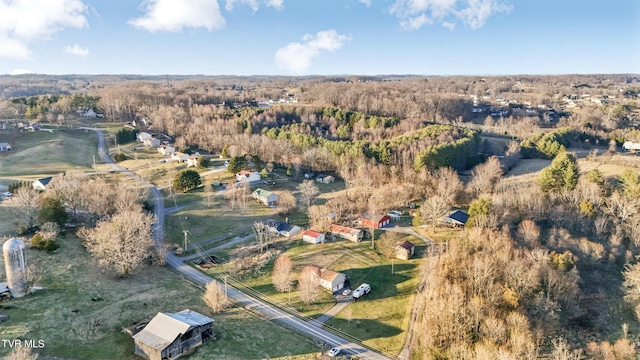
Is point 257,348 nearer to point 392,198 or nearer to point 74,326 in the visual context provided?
point 74,326

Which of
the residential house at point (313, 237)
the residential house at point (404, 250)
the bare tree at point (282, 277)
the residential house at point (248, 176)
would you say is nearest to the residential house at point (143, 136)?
the residential house at point (248, 176)

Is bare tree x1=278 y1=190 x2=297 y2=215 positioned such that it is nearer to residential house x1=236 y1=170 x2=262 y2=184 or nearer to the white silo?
residential house x1=236 y1=170 x2=262 y2=184

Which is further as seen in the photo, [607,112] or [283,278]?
[607,112]

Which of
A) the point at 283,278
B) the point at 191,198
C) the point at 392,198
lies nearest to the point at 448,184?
the point at 392,198

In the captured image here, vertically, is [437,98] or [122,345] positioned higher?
[437,98]

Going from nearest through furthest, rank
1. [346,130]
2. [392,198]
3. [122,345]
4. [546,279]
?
[122,345]
[546,279]
[392,198]
[346,130]

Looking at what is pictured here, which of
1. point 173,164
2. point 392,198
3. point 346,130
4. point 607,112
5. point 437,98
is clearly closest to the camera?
point 392,198

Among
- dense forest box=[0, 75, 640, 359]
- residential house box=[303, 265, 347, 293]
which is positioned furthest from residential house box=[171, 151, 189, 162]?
residential house box=[303, 265, 347, 293]

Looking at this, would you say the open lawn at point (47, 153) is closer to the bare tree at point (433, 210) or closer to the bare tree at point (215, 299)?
the bare tree at point (215, 299)
